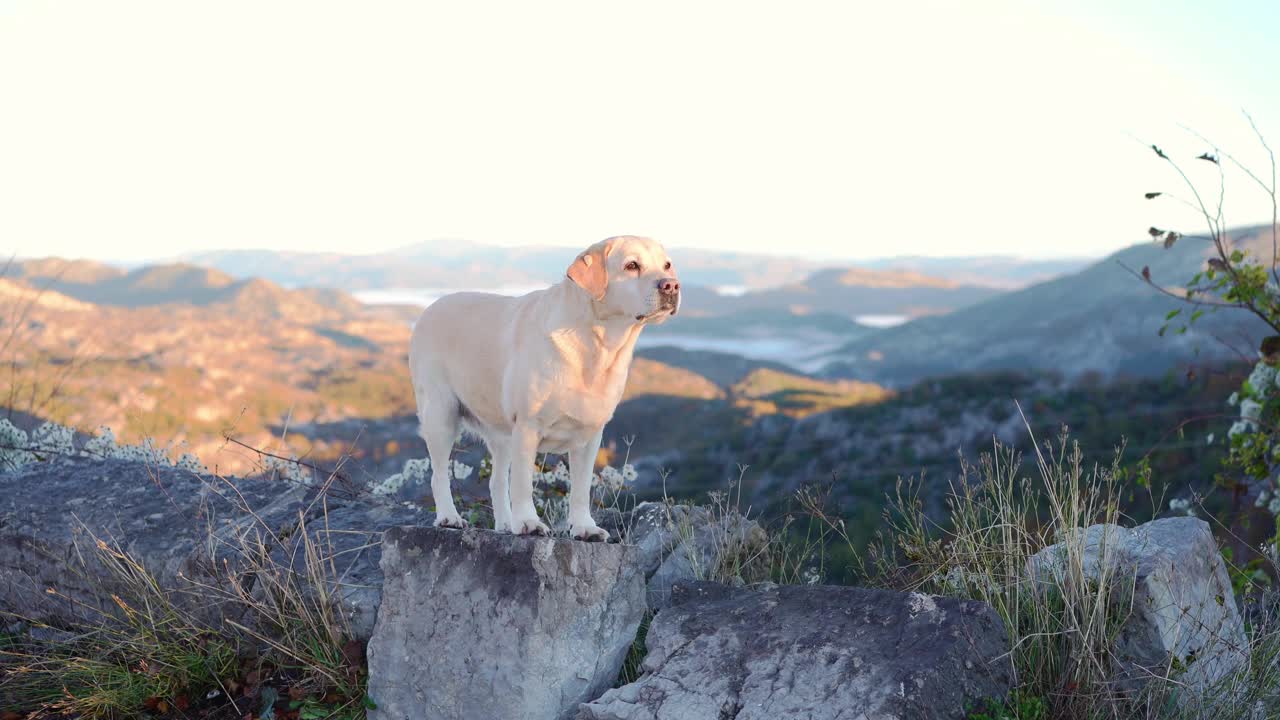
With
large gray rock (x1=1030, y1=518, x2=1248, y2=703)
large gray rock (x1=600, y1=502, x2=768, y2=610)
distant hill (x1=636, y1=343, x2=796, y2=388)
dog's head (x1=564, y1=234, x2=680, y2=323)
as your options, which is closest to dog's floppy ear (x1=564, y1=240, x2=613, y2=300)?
dog's head (x1=564, y1=234, x2=680, y2=323)

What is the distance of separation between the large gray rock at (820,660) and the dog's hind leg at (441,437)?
1436 millimetres

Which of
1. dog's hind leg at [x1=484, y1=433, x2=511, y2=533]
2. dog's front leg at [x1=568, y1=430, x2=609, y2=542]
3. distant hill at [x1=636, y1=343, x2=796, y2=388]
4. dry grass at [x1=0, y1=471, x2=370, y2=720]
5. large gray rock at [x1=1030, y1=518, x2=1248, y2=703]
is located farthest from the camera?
distant hill at [x1=636, y1=343, x2=796, y2=388]

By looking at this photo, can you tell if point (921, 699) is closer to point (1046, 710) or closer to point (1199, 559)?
point (1046, 710)

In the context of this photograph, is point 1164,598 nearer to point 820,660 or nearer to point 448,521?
point 820,660

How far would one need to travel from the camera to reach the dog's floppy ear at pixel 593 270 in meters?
4.38

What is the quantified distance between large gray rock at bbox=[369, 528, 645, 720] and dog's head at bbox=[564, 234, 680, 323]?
4.68 ft

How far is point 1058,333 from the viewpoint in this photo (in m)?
113

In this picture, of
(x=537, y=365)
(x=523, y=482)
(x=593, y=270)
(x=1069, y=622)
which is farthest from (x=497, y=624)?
(x=1069, y=622)

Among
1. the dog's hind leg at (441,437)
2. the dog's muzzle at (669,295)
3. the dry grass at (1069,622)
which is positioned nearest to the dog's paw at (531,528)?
the dog's hind leg at (441,437)

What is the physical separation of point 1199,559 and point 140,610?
668cm

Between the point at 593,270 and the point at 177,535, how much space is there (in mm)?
4037

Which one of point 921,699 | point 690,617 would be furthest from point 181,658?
point 921,699

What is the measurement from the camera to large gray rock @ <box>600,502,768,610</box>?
6.10 meters

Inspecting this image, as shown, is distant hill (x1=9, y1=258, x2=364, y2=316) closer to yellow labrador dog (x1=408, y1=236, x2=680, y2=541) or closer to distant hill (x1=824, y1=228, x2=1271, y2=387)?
distant hill (x1=824, y1=228, x2=1271, y2=387)
